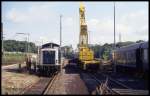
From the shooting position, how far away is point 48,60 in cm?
4450

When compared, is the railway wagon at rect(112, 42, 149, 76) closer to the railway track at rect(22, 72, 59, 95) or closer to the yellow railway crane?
the yellow railway crane

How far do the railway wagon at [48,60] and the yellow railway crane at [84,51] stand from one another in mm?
9047

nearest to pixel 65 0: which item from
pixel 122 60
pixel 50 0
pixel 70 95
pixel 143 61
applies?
pixel 50 0

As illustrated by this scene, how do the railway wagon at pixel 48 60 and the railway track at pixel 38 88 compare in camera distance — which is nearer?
the railway track at pixel 38 88

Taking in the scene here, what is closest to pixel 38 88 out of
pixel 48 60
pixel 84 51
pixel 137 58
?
pixel 137 58

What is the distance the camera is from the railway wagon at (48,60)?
44000 mm

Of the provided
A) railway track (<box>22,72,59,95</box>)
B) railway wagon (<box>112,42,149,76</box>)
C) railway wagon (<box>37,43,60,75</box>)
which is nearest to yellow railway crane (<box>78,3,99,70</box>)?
railway wagon (<box>112,42,149,76</box>)

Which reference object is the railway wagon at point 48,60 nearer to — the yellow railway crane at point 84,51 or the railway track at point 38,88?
the yellow railway crane at point 84,51

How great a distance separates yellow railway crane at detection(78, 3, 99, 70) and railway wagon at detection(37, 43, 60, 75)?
9047 millimetres

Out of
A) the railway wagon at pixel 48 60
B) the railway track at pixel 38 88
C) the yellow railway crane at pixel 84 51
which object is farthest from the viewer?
the yellow railway crane at pixel 84 51

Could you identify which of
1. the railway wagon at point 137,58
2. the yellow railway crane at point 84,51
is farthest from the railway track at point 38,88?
the yellow railway crane at point 84,51

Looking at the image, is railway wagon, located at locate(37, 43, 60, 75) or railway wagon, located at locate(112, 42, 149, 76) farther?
railway wagon, located at locate(37, 43, 60, 75)

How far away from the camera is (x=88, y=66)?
53.4 metres

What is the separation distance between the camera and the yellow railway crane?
176 feet
